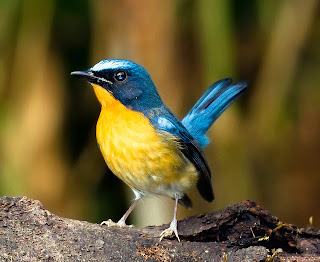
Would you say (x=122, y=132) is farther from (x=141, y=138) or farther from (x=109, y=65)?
(x=109, y=65)

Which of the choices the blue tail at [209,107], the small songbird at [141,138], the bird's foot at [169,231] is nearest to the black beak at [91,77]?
the small songbird at [141,138]

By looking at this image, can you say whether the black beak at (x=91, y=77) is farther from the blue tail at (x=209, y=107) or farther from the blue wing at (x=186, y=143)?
the blue tail at (x=209, y=107)

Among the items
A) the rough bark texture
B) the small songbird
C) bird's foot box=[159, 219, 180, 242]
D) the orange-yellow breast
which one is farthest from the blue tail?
bird's foot box=[159, 219, 180, 242]

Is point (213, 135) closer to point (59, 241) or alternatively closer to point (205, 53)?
point (205, 53)

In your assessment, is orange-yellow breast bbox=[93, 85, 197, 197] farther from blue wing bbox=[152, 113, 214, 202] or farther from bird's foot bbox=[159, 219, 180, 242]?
bird's foot bbox=[159, 219, 180, 242]

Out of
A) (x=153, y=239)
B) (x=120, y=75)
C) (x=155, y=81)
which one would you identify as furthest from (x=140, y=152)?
(x=155, y=81)
